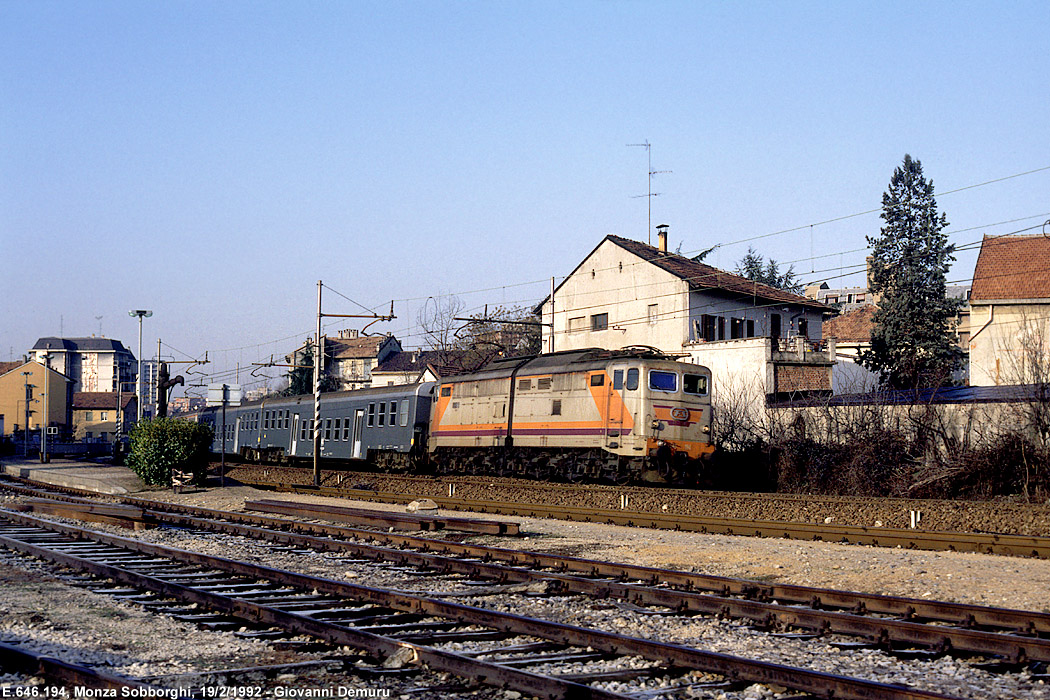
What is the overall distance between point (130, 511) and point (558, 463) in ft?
35.2

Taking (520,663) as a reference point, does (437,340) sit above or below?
above

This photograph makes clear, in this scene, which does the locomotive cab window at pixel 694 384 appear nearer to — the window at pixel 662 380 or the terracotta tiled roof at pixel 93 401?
the window at pixel 662 380

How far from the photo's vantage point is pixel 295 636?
781 cm

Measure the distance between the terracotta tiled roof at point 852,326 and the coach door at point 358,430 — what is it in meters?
44.2

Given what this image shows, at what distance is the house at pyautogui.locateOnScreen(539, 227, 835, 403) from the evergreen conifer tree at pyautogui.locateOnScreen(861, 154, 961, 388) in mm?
6241

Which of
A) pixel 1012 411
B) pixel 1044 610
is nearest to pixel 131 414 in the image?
pixel 1012 411

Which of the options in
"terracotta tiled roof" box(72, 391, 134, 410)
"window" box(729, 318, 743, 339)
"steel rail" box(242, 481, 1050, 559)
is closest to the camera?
"steel rail" box(242, 481, 1050, 559)

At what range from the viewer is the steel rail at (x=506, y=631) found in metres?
5.84

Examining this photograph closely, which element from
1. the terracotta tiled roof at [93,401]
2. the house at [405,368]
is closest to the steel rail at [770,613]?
the house at [405,368]

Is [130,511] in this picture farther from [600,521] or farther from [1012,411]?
[1012,411]

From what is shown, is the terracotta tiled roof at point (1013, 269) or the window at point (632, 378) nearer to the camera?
the window at point (632, 378)

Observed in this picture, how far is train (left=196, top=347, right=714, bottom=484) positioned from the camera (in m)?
21.8

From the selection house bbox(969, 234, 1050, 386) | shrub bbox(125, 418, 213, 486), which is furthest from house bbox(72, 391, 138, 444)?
house bbox(969, 234, 1050, 386)

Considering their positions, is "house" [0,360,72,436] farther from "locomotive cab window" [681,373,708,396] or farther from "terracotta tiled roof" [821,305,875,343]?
"locomotive cab window" [681,373,708,396]
